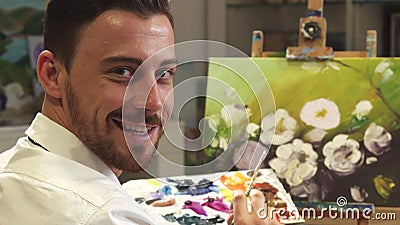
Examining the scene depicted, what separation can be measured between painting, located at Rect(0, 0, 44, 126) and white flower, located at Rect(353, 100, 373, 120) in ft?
5.70

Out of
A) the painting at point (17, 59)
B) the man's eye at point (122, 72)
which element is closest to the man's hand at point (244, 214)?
the man's eye at point (122, 72)

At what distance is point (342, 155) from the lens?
1.63 m

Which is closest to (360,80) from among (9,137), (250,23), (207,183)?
(207,183)

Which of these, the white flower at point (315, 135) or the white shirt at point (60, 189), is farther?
the white flower at point (315, 135)

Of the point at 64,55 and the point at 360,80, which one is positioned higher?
the point at 64,55

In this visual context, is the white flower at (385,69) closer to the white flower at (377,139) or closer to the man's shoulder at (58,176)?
the white flower at (377,139)

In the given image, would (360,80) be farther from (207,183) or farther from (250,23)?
(250,23)

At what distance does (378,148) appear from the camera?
62.4 inches

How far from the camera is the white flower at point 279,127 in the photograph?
168cm

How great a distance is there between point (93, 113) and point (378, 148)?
0.89 meters

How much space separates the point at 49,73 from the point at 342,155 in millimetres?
902

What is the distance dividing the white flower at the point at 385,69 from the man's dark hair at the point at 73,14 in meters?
0.77

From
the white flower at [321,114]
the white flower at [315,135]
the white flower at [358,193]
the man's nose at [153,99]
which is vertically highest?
the man's nose at [153,99]

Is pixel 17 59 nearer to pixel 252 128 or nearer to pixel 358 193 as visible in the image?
pixel 252 128
